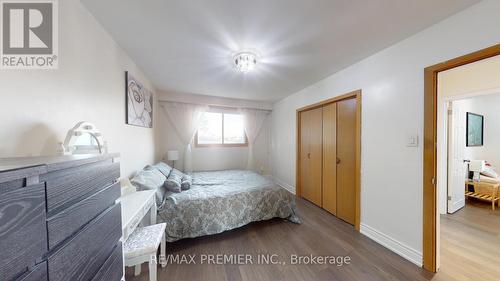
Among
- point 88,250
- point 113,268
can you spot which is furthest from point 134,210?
point 88,250

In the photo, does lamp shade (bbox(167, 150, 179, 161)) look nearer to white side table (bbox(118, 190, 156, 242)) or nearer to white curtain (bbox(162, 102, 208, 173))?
white curtain (bbox(162, 102, 208, 173))

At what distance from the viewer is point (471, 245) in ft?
6.42

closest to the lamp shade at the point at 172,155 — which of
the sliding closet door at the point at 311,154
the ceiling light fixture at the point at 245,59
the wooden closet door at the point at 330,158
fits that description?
the ceiling light fixture at the point at 245,59

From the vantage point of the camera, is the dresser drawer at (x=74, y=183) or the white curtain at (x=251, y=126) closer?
the dresser drawer at (x=74, y=183)

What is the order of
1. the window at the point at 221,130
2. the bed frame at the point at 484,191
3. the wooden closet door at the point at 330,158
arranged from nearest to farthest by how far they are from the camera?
the wooden closet door at the point at 330,158 → the bed frame at the point at 484,191 → the window at the point at 221,130

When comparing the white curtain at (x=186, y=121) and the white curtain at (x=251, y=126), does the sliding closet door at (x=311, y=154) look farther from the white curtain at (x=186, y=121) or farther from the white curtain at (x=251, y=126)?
the white curtain at (x=186, y=121)

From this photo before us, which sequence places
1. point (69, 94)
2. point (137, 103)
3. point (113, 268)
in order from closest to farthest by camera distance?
point (113, 268)
point (69, 94)
point (137, 103)

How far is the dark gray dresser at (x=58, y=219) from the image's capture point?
1.27 feet

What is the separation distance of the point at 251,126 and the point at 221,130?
832 mm

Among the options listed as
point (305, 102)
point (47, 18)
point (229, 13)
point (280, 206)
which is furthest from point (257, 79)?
point (47, 18)

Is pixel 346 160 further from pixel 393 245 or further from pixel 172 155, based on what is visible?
pixel 172 155

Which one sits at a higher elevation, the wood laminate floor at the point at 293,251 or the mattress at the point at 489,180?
the mattress at the point at 489,180

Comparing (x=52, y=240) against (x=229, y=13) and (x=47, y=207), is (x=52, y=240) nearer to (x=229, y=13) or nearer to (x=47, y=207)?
(x=47, y=207)

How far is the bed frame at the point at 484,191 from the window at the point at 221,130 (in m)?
4.73
